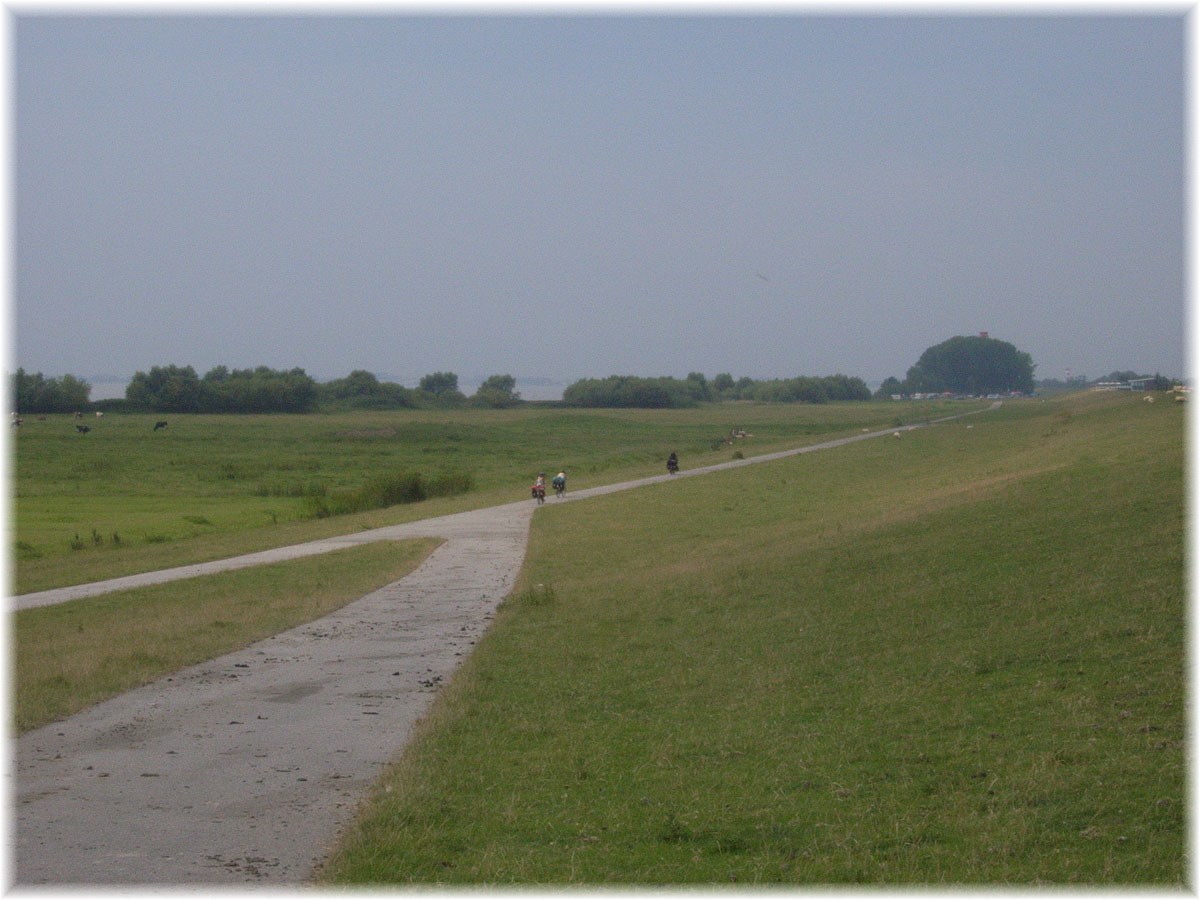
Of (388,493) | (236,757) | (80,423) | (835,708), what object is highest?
(80,423)

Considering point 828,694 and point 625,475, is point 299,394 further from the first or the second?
point 828,694

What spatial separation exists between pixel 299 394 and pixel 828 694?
543ft

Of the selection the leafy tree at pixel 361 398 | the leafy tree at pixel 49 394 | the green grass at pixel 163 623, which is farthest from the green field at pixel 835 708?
the leafy tree at pixel 361 398

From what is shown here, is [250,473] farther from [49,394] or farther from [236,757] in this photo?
[49,394]

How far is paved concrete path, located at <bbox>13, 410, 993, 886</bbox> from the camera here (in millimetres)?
6473

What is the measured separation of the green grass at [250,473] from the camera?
31406mm

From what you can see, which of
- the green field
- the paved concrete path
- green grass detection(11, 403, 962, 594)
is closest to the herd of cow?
green grass detection(11, 403, 962, 594)

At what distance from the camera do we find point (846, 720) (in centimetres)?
880

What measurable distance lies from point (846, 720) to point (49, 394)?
142300 mm

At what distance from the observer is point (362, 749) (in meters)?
8.96

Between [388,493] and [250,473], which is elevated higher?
[250,473]

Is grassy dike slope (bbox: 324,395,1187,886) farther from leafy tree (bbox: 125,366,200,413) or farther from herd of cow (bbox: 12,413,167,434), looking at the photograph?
leafy tree (bbox: 125,366,200,413)

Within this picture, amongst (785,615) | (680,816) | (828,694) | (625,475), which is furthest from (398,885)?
(625,475)

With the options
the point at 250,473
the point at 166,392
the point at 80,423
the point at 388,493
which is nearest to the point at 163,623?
the point at 388,493
